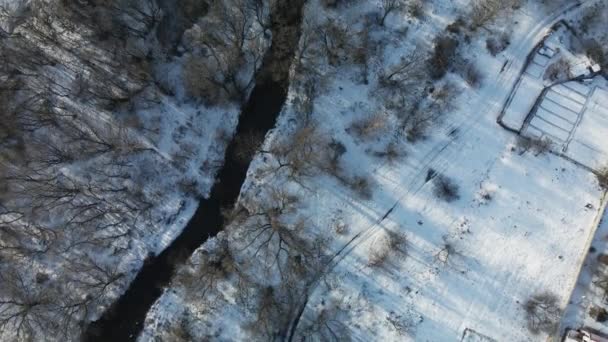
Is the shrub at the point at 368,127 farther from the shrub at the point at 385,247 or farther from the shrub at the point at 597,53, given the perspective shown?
the shrub at the point at 597,53

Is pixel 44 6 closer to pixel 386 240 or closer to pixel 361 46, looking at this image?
pixel 361 46

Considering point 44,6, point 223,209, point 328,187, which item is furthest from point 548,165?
point 44,6

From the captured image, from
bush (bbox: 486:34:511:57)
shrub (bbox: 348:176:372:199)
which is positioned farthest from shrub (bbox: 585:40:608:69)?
shrub (bbox: 348:176:372:199)

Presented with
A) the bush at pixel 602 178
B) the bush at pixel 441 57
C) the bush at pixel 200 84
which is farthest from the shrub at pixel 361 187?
the bush at pixel 602 178

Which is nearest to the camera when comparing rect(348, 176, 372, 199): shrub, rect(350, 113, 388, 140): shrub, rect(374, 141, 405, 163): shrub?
rect(348, 176, 372, 199): shrub

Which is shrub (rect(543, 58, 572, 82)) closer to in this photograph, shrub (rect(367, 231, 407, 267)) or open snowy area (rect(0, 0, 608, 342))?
open snowy area (rect(0, 0, 608, 342))

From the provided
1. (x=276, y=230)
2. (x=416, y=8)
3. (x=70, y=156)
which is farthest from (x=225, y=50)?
(x=416, y=8)
